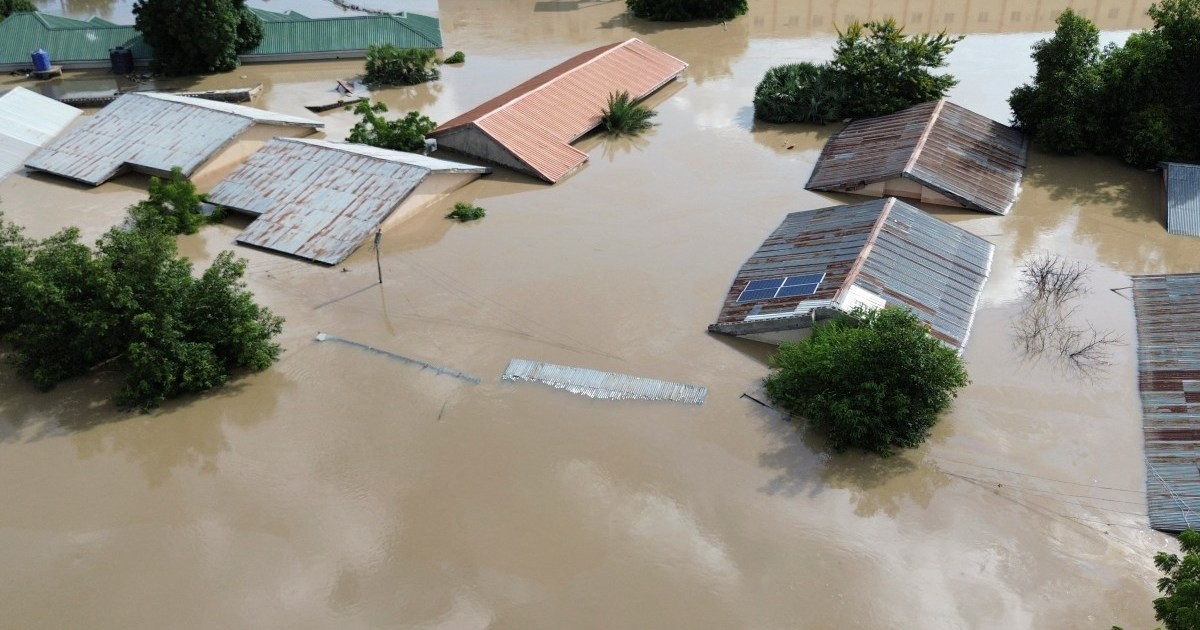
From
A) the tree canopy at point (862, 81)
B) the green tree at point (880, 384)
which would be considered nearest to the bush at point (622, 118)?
the tree canopy at point (862, 81)

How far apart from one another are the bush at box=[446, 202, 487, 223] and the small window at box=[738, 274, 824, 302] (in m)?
9.64

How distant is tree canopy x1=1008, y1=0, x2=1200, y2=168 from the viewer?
1187 inches

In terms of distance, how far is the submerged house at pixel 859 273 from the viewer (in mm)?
22078

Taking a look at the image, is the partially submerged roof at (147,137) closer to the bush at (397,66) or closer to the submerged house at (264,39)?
the bush at (397,66)

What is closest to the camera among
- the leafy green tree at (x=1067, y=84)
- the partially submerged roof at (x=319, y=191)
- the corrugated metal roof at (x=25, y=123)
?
the partially submerged roof at (x=319, y=191)

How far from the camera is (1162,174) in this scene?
3036 cm

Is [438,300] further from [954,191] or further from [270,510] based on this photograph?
[954,191]

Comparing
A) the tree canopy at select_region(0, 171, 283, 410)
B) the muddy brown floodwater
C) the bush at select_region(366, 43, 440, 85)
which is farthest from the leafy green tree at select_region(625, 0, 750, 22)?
the tree canopy at select_region(0, 171, 283, 410)

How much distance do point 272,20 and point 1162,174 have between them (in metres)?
39.3

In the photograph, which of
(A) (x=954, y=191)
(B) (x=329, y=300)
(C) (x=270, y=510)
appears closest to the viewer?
(C) (x=270, y=510)

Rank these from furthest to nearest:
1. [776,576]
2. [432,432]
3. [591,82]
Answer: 1. [591,82]
2. [432,432]
3. [776,576]

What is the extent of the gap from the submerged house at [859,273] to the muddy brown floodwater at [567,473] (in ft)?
2.65

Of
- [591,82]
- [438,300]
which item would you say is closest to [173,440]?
[438,300]

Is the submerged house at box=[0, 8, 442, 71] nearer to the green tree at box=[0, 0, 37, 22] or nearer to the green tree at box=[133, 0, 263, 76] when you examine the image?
the green tree at box=[133, 0, 263, 76]
